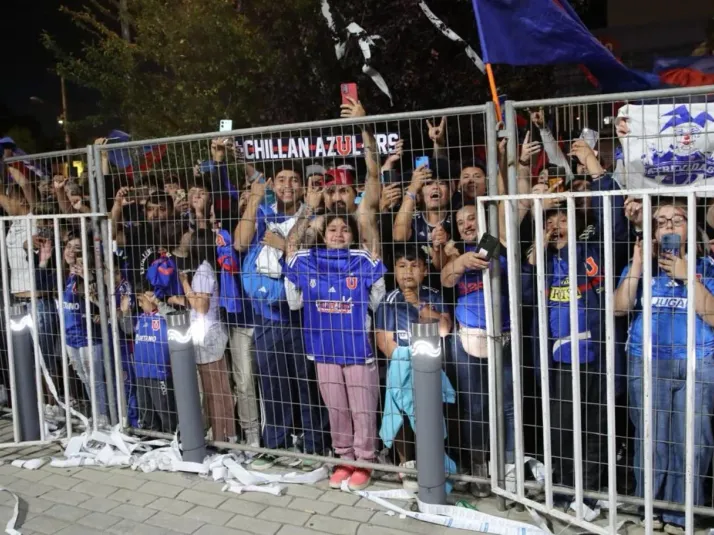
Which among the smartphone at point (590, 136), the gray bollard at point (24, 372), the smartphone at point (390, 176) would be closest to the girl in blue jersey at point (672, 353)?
the smartphone at point (590, 136)

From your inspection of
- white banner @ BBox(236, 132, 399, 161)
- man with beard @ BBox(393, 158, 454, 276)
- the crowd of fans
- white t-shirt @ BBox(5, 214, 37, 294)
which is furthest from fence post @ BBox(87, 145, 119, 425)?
man with beard @ BBox(393, 158, 454, 276)

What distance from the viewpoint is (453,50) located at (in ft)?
24.3

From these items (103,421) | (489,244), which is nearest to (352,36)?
(489,244)

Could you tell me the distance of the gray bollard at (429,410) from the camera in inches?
152

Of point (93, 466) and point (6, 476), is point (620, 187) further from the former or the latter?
point (6, 476)

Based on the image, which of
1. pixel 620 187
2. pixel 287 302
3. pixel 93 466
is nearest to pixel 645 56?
pixel 620 187

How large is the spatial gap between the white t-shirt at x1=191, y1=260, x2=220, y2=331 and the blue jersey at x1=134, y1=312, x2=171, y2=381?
1.23 feet

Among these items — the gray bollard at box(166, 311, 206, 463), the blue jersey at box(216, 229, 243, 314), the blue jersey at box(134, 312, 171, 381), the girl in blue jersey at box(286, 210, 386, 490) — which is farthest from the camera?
the blue jersey at box(134, 312, 171, 381)

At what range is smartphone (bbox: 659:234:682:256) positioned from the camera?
11.4 ft

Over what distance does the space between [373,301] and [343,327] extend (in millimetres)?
268

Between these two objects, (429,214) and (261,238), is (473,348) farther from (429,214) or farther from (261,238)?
(261,238)

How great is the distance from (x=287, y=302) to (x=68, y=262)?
2091mm

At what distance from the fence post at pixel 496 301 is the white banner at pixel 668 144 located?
2.29 feet

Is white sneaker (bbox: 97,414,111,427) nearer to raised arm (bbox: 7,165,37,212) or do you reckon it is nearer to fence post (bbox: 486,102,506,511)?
raised arm (bbox: 7,165,37,212)
